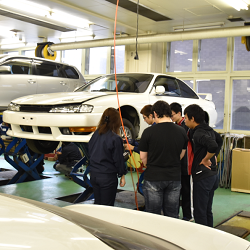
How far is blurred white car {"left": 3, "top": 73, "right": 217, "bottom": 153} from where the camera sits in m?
3.97

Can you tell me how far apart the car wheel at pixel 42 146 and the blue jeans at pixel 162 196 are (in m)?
2.19

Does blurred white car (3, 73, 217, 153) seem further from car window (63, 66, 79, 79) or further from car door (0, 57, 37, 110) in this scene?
car window (63, 66, 79, 79)

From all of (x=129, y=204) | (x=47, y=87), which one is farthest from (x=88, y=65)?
(x=129, y=204)

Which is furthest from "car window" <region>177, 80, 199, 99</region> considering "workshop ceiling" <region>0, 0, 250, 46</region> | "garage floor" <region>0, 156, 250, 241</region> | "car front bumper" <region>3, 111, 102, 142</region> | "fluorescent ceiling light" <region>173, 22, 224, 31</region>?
"fluorescent ceiling light" <region>173, 22, 224, 31</region>

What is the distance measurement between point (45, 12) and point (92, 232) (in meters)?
8.95

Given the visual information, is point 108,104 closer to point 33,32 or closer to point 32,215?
point 32,215

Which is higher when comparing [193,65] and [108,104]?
[193,65]

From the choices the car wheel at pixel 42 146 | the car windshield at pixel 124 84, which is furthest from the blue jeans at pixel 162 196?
the car windshield at pixel 124 84

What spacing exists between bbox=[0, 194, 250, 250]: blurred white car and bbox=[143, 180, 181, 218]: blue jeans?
124cm

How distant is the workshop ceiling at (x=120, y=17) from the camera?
26.2ft

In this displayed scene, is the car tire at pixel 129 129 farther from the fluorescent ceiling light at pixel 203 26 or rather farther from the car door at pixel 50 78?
the fluorescent ceiling light at pixel 203 26

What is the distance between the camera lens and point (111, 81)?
5477 mm

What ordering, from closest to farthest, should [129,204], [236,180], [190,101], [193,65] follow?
1. [129,204]
2. [190,101]
3. [236,180]
4. [193,65]

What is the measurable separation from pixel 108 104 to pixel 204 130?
1.50 m
